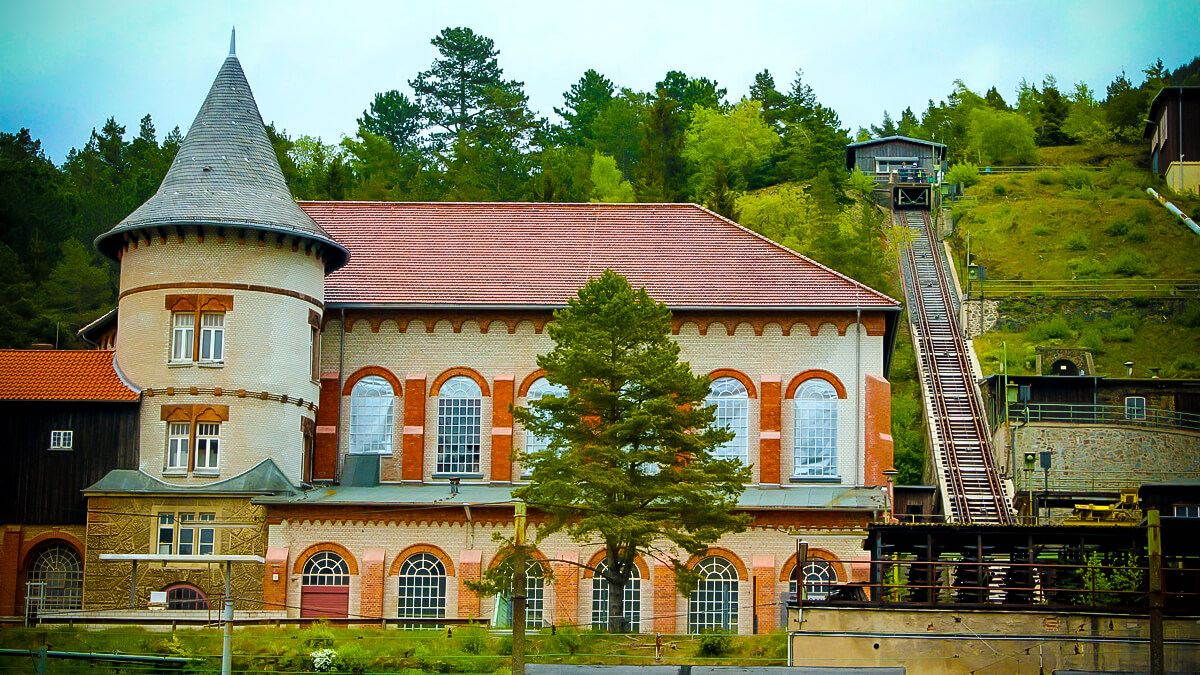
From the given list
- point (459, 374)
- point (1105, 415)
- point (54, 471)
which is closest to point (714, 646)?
point (459, 374)

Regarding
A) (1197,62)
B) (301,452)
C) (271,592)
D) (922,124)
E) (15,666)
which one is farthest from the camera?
(922,124)

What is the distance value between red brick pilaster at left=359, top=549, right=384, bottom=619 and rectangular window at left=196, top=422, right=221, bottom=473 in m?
5.33

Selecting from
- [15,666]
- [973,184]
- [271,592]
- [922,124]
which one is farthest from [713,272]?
[922,124]

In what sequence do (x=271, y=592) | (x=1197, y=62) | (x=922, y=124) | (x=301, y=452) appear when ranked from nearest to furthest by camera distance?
(x=271, y=592) → (x=301, y=452) → (x=1197, y=62) → (x=922, y=124)

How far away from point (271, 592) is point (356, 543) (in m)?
2.93

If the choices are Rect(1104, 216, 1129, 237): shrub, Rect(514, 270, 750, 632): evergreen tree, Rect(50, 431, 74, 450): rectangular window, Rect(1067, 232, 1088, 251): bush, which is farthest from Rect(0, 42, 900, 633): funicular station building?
Rect(1104, 216, 1129, 237): shrub

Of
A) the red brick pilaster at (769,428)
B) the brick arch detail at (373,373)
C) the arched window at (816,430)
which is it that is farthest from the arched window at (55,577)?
the arched window at (816,430)

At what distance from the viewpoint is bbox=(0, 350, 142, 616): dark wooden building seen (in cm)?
4894

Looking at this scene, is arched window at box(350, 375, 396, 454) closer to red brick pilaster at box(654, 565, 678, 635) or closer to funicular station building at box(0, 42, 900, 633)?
funicular station building at box(0, 42, 900, 633)

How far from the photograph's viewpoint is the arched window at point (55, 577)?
161 ft

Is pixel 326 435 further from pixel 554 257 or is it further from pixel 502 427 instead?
pixel 554 257

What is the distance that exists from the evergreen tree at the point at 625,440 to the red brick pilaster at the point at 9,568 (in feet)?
54.6

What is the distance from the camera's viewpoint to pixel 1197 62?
107375 mm

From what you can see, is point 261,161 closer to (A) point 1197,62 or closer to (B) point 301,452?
(B) point 301,452
